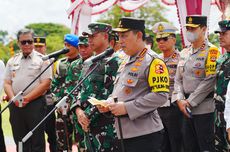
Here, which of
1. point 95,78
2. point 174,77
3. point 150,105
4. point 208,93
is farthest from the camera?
point 174,77

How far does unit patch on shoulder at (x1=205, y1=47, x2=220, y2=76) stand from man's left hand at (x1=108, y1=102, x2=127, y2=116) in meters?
1.90

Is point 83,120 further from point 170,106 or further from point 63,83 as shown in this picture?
point 170,106

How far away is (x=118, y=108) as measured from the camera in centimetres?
448

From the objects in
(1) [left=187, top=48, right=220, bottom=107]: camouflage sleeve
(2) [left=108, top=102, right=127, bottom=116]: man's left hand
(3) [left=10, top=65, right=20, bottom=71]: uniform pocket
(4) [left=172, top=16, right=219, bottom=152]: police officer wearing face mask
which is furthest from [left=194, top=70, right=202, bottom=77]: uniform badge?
(3) [left=10, top=65, right=20, bottom=71]: uniform pocket

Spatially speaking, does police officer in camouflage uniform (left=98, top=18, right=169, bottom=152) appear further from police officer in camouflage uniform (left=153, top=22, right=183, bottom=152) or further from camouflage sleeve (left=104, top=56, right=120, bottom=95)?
police officer in camouflage uniform (left=153, top=22, right=183, bottom=152)

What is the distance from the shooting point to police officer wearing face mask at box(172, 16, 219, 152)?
6.18 m

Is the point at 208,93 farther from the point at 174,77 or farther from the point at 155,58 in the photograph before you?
the point at 155,58

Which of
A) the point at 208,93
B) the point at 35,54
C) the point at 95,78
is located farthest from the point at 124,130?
the point at 35,54

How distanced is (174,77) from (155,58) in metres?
2.41

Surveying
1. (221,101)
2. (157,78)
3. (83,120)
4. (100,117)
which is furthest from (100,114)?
(221,101)

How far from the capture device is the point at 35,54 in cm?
735

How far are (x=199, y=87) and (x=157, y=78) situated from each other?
1.79 meters

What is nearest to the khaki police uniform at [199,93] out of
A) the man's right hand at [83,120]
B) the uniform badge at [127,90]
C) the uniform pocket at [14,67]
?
the man's right hand at [83,120]

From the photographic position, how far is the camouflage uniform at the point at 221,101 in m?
5.47
